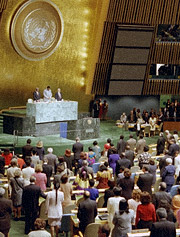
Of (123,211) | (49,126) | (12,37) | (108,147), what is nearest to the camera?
(123,211)

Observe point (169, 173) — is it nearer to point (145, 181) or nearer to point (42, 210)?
point (145, 181)

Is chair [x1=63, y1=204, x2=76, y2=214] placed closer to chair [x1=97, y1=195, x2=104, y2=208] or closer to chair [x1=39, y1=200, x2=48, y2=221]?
chair [x1=39, y1=200, x2=48, y2=221]

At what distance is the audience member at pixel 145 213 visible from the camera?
7.51 metres

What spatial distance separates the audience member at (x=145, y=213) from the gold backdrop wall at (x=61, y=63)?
13.2 meters

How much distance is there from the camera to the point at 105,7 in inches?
793

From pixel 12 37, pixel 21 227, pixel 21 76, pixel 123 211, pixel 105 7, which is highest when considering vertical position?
pixel 105 7

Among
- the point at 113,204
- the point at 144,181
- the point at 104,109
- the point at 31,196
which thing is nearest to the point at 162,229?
the point at 113,204

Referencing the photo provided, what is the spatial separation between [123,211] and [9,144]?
31.2ft

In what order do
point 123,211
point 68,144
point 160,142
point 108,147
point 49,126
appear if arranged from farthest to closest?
1. point 49,126
2. point 68,144
3. point 160,142
4. point 108,147
5. point 123,211

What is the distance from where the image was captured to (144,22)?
69.0 feet

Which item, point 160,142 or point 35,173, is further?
point 160,142

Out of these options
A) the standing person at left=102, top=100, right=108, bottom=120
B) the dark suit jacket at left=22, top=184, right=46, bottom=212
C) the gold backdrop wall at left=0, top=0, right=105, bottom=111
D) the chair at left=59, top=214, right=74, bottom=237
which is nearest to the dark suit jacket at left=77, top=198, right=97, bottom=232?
the chair at left=59, top=214, right=74, bottom=237

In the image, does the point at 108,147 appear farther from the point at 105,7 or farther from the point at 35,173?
the point at 105,7

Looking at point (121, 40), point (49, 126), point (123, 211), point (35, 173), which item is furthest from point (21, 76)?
point (123, 211)
